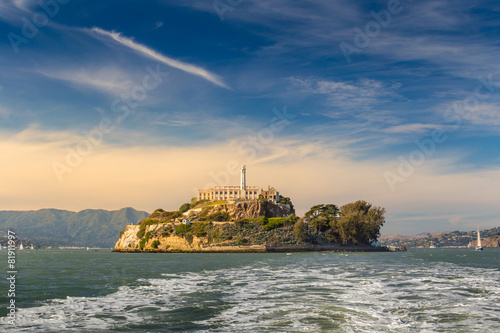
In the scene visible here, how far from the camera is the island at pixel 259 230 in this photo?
151m

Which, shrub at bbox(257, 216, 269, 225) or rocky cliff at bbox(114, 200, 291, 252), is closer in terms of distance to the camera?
rocky cliff at bbox(114, 200, 291, 252)

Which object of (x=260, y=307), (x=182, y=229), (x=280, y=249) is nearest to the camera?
(x=260, y=307)

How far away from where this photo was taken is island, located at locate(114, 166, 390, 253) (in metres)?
151

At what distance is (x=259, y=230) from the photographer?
519 feet

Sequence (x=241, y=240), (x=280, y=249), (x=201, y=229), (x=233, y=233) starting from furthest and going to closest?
(x=201, y=229), (x=233, y=233), (x=241, y=240), (x=280, y=249)

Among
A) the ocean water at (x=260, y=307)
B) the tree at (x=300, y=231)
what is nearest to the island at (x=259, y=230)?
the tree at (x=300, y=231)

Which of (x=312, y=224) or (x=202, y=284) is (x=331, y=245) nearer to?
(x=312, y=224)

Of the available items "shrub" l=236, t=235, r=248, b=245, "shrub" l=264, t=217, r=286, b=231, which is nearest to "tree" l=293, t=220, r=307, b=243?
"shrub" l=264, t=217, r=286, b=231

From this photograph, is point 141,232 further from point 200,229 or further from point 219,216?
point 219,216

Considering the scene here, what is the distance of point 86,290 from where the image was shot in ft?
89.9

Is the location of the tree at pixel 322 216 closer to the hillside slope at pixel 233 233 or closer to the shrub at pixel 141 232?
the hillside slope at pixel 233 233

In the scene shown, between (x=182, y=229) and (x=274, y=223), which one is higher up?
(x=274, y=223)

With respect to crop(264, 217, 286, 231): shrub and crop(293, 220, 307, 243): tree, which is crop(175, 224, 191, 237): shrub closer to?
crop(264, 217, 286, 231): shrub

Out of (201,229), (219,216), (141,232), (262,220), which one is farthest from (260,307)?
(141,232)
